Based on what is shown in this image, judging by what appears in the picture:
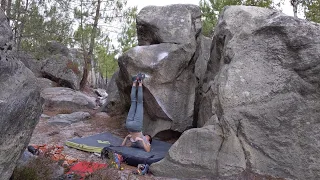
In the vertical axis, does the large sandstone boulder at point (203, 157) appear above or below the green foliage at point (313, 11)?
below

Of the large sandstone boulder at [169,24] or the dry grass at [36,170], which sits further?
the large sandstone boulder at [169,24]

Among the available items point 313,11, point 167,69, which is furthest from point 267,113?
point 313,11

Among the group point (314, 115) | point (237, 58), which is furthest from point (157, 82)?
point (314, 115)

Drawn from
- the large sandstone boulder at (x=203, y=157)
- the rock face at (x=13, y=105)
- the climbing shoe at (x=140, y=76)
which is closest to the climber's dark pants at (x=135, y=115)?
the climbing shoe at (x=140, y=76)

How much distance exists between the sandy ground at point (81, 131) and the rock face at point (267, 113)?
3.00ft

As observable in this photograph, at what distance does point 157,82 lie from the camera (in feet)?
27.3

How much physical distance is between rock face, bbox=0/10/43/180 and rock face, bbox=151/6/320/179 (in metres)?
2.58

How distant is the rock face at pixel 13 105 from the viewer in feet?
10.2

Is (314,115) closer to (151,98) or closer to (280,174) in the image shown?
(280,174)

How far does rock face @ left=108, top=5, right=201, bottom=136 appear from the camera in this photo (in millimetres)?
8320

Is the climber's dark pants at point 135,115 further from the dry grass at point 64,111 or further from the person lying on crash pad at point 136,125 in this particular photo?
the dry grass at point 64,111

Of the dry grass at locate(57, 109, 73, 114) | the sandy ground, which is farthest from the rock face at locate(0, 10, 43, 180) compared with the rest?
the dry grass at locate(57, 109, 73, 114)

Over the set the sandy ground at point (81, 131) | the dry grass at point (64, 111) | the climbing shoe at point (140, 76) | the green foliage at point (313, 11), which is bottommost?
the dry grass at point (64, 111)

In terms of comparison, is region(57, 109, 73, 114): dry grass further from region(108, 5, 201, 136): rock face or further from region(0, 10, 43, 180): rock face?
region(0, 10, 43, 180): rock face
